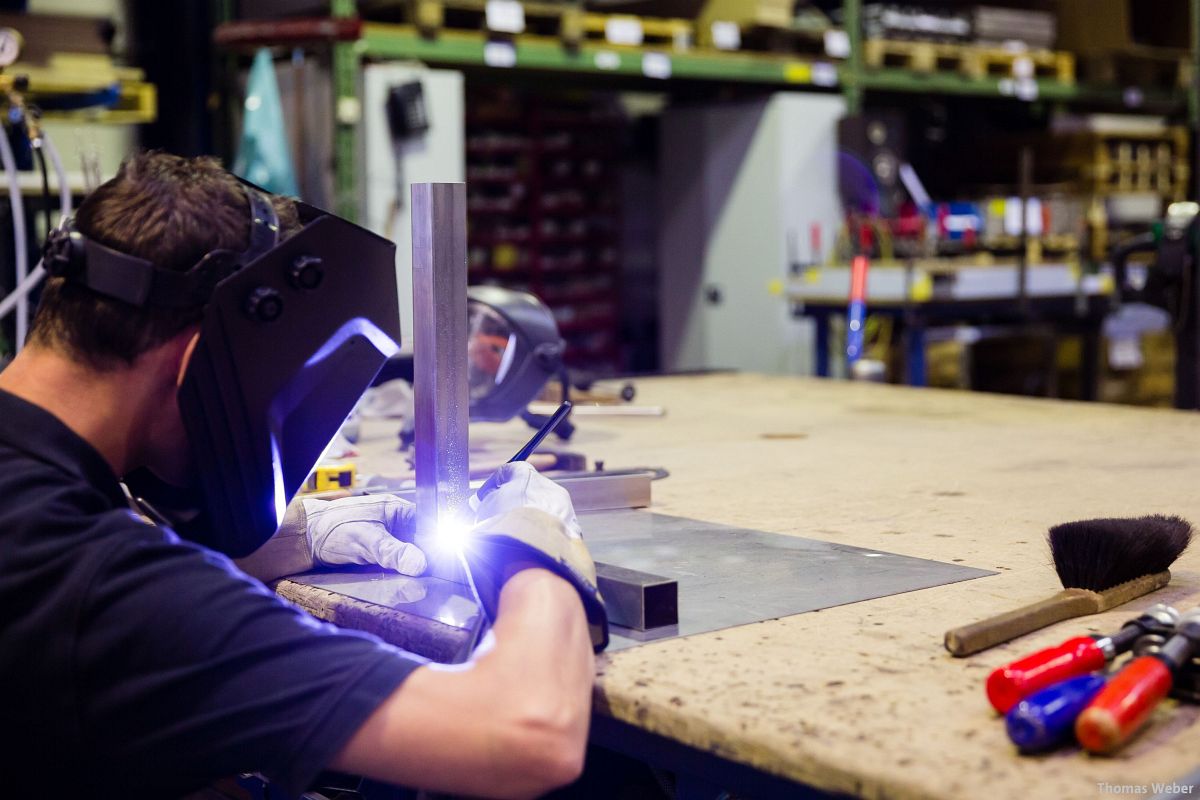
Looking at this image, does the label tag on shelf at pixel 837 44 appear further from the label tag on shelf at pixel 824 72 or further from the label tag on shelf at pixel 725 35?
the label tag on shelf at pixel 725 35

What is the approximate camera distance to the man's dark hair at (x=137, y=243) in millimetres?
1226

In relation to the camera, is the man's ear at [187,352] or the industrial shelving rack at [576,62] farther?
the industrial shelving rack at [576,62]

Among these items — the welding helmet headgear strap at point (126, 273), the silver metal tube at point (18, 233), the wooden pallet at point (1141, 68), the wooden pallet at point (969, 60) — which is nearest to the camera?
the welding helmet headgear strap at point (126, 273)

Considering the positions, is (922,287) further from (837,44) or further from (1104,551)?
(1104,551)

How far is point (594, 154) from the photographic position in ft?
25.9

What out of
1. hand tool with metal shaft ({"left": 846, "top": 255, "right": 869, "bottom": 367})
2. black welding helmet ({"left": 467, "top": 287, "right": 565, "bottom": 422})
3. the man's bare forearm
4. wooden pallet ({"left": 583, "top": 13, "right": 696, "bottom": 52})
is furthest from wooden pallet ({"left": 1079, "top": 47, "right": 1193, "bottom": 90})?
the man's bare forearm

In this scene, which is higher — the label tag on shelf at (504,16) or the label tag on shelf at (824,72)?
the label tag on shelf at (504,16)

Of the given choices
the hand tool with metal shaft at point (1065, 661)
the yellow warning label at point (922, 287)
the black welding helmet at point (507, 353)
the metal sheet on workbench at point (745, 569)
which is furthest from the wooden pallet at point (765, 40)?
the hand tool with metal shaft at point (1065, 661)

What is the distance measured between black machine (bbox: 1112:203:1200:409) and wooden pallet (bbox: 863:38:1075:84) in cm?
337

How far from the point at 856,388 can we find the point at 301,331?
2.63m

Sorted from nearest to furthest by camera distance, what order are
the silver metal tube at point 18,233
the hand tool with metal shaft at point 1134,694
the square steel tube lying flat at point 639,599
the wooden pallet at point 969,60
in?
1. the hand tool with metal shaft at point 1134,694
2. the square steel tube lying flat at point 639,599
3. the silver metal tube at point 18,233
4. the wooden pallet at point 969,60

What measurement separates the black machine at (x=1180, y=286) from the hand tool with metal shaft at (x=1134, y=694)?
3.05m

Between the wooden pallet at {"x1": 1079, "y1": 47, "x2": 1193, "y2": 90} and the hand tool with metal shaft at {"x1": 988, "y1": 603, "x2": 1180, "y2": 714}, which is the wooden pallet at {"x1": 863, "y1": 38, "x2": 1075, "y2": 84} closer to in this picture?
the wooden pallet at {"x1": 1079, "y1": 47, "x2": 1193, "y2": 90}

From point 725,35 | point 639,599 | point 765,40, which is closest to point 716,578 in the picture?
point 639,599
